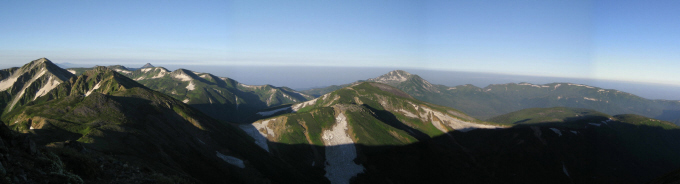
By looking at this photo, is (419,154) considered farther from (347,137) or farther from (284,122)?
(284,122)

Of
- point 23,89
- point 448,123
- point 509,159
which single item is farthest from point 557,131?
point 23,89

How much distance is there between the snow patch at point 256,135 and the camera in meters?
114

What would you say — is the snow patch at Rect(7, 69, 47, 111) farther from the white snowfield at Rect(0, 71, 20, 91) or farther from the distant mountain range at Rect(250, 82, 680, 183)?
the distant mountain range at Rect(250, 82, 680, 183)

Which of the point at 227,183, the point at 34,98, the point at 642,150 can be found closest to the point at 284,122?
the point at 227,183

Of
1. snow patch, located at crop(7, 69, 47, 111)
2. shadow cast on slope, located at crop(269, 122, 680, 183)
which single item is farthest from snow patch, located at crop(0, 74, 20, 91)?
shadow cast on slope, located at crop(269, 122, 680, 183)

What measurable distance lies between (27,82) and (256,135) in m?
177

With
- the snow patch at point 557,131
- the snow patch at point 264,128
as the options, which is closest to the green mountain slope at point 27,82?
the snow patch at point 264,128

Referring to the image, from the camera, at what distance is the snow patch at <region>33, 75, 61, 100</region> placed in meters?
160

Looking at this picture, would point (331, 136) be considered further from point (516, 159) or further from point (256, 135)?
point (516, 159)

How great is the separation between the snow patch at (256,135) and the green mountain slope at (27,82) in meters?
134

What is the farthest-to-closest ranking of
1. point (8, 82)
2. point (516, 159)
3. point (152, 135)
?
1. point (8, 82)
2. point (516, 159)
3. point (152, 135)

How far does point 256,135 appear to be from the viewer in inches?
4926

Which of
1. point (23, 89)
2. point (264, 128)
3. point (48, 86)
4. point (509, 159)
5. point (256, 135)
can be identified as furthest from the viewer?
point (23, 89)

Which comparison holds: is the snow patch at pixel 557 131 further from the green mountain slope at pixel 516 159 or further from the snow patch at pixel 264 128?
the snow patch at pixel 264 128
